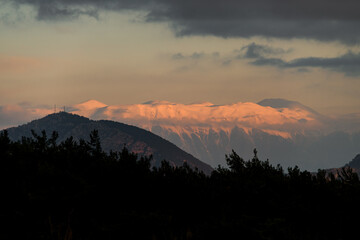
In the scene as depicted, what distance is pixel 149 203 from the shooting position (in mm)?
13078

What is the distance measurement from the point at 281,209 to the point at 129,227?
3992 millimetres

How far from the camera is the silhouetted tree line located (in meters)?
11.5

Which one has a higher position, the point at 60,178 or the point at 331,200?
the point at 60,178

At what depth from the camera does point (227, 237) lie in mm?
11312

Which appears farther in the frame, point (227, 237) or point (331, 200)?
point (331, 200)

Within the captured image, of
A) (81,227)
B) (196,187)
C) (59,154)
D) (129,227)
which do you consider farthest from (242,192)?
(59,154)

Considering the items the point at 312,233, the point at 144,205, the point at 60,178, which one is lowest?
the point at 312,233

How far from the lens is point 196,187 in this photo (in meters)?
13.7

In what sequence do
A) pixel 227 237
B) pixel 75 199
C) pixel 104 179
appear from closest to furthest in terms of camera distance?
pixel 227 237 < pixel 75 199 < pixel 104 179

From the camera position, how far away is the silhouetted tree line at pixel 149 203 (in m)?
11.5

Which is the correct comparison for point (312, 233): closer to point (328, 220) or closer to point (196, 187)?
point (328, 220)

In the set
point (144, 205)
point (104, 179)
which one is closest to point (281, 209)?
point (144, 205)

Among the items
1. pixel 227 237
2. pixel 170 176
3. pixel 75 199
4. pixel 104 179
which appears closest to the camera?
pixel 227 237

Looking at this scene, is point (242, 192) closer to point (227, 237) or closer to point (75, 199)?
point (227, 237)
